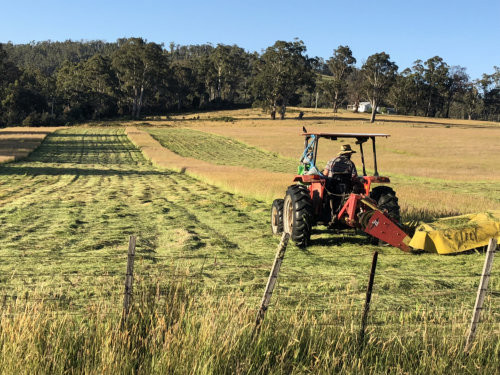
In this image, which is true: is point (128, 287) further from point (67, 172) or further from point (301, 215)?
point (67, 172)

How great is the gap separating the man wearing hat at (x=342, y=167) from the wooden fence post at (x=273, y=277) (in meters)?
5.44

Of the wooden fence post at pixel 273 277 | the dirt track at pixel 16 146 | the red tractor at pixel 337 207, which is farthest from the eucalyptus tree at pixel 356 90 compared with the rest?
the wooden fence post at pixel 273 277

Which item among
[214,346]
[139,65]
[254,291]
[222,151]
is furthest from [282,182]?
[139,65]

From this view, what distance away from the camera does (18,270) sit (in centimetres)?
733

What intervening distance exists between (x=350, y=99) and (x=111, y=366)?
12726 cm

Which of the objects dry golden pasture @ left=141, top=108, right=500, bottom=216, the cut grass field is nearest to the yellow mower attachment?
the cut grass field

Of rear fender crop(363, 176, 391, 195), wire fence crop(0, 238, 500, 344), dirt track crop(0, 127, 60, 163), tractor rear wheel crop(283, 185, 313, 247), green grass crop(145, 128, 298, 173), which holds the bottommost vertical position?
dirt track crop(0, 127, 60, 163)

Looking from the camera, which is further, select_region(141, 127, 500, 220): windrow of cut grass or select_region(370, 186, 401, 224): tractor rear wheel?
select_region(141, 127, 500, 220): windrow of cut grass

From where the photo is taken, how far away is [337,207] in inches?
377

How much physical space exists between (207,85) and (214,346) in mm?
113369

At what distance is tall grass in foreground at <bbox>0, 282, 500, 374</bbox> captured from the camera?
402 cm

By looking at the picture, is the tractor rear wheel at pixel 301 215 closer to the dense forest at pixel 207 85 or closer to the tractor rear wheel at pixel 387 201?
the tractor rear wheel at pixel 387 201

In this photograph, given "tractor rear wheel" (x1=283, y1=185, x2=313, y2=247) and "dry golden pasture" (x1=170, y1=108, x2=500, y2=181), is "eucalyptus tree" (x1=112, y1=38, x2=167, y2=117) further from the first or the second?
"tractor rear wheel" (x1=283, y1=185, x2=313, y2=247)

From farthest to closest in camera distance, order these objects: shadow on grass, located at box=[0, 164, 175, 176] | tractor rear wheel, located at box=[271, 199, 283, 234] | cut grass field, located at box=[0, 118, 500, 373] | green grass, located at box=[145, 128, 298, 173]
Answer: green grass, located at box=[145, 128, 298, 173] → shadow on grass, located at box=[0, 164, 175, 176] → tractor rear wheel, located at box=[271, 199, 283, 234] → cut grass field, located at box=[0, 118, 500, 373]
